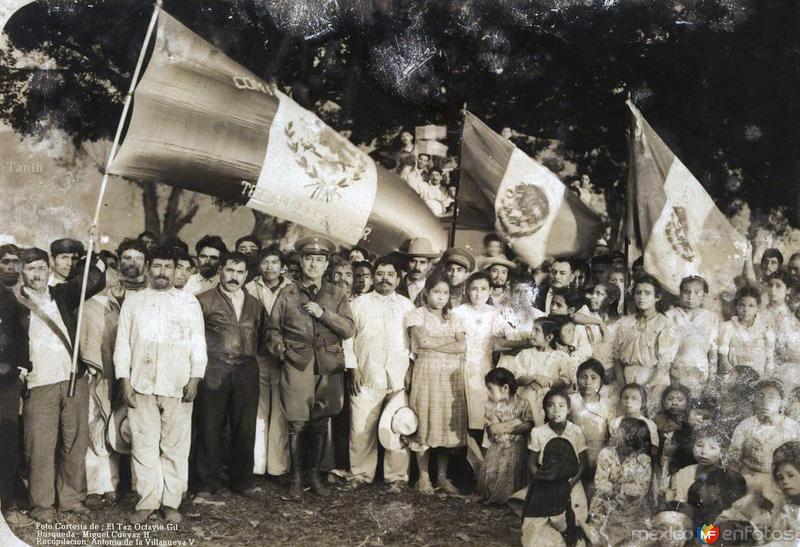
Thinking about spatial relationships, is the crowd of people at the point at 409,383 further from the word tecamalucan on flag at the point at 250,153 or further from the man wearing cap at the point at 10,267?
the word tecamalucan on flag at the point at 250,153

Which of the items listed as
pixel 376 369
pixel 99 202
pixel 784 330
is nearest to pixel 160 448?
pixel 376 369

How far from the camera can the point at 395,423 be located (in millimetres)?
4293

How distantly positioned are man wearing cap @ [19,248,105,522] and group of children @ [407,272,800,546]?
1917mm

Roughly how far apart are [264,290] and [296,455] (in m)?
0.96

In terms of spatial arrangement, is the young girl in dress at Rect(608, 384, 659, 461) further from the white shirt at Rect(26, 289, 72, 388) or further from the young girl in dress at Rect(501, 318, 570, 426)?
the white shirt at Rect(26, 289, 72, 388)

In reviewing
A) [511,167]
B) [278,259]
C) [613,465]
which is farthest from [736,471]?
[278,259]

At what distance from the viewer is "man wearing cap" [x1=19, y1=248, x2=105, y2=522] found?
4152mm

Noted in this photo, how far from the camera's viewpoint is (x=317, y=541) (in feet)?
13.8

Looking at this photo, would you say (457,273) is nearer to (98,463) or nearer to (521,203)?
(521,203)

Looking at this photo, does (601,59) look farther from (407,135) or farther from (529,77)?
(407,135)

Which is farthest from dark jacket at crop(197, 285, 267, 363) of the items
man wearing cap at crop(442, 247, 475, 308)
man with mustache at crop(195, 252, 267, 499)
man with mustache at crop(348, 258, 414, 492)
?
man wearing cap at crop(442, 247, 475, 308)

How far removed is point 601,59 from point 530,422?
7.26ft

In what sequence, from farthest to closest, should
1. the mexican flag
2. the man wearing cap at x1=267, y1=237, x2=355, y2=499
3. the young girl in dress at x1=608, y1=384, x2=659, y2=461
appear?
the mexican flag
the young girl in dress at x1=608, y1=384, x2=659, y2=461
the man wearing cap at x1=267, y1=237, x2=355, y2=499

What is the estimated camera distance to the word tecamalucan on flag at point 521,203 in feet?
14.5
